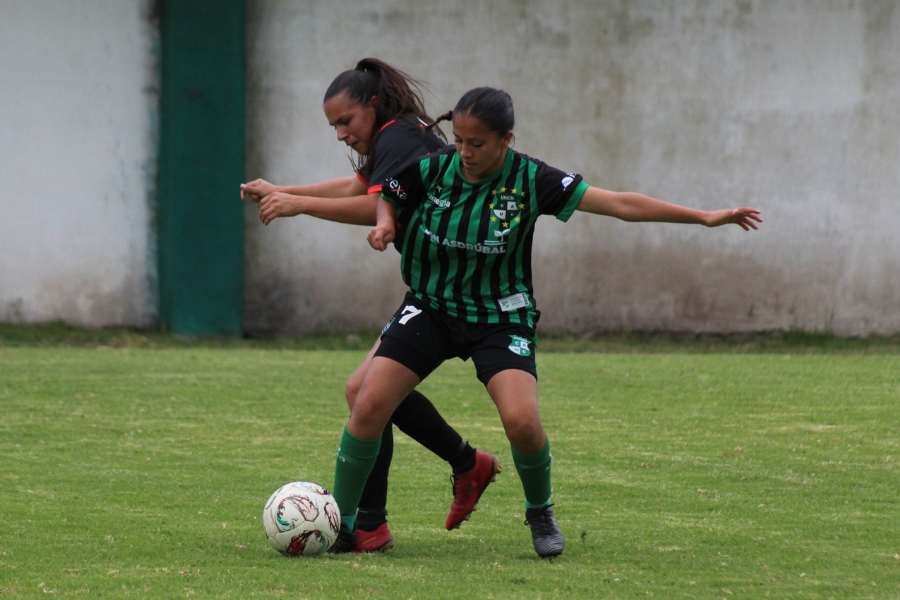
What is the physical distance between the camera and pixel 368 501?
13.4 ft

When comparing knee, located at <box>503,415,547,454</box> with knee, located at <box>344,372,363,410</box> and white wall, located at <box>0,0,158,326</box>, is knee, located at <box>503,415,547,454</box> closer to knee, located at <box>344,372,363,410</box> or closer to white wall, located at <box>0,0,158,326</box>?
knee, located at <box>344,372,363,410</box>

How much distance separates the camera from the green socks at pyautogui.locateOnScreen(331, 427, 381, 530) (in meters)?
3.93

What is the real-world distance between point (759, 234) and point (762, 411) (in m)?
4.28

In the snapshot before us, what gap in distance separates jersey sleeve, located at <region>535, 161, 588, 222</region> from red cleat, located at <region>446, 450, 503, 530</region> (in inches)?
37.1

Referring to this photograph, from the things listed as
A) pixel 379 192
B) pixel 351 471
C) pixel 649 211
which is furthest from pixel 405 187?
pixel 351 471

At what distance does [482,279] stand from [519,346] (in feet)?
0.83

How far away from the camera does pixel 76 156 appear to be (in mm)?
10719

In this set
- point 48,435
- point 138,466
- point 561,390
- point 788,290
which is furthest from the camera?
point 788,290

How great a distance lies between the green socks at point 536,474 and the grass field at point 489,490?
0.19 meters

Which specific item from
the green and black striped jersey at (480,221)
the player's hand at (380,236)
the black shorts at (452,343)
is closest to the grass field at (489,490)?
the black shorts at (452,343)

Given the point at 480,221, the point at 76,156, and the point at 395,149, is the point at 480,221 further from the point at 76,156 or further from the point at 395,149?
the point at 76,156

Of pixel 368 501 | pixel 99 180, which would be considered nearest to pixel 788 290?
pixel 99 180

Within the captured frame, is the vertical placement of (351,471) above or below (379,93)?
below

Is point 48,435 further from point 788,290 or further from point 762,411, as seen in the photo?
point 788,290
